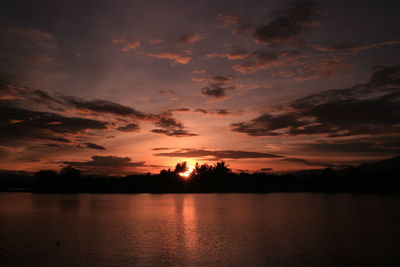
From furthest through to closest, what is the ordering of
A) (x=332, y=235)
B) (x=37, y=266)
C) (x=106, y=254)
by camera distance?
(x=332, y=235) < (x=106, y=254) < (x=37, y=266)

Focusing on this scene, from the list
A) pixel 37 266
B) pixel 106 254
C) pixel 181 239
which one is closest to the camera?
pixel 37 266

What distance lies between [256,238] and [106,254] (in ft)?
56.2

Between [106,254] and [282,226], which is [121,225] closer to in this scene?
[106,254]

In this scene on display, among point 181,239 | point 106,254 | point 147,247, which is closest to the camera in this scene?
point 106,254

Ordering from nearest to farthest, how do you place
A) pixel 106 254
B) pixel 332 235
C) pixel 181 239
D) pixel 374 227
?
pixel 106 254 → pixel 181 239 → pixel 332 235 → pixel 374 227

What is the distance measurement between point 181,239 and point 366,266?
63.5ft

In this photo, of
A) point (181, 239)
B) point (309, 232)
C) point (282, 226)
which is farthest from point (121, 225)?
point (309, 232)

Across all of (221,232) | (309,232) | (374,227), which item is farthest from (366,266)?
(374,227)

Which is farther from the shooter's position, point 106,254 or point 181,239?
point 181,239

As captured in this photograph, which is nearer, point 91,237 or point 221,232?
point 91,237

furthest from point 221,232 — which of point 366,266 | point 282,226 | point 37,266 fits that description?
point 37,266

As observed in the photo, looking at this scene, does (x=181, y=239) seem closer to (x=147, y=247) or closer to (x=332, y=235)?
(x=147, y=247)

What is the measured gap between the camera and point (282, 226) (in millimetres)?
49062

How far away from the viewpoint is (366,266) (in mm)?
26812
